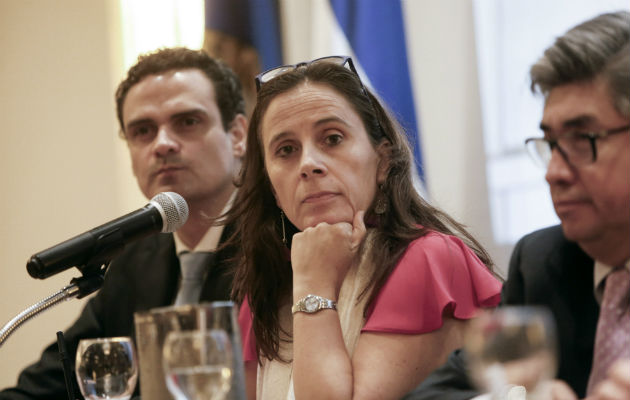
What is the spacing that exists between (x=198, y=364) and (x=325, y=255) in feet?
2.75

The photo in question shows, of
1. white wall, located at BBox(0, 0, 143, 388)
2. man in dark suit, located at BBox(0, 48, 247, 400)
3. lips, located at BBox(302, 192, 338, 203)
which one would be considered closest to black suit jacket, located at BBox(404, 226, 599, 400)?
lips, located at BBox(302, 192, 338, 203)

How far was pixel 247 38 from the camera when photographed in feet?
11.7

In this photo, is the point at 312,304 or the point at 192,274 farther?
the point at 192,274

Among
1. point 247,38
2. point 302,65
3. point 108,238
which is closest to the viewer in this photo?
point 108,238

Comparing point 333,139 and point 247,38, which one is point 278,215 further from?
point 247,38

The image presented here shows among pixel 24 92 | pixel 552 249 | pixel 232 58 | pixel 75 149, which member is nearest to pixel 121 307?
pixel 232 58

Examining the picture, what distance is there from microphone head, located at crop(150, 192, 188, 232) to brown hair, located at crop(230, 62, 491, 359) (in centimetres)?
44

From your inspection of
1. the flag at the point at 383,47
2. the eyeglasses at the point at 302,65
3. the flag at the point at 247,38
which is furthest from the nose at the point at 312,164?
the flag at the point at 247,38

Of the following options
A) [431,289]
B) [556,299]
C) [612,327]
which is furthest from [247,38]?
[612,327]

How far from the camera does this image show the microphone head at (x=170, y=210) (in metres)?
1.61

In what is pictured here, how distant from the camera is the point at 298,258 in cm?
183

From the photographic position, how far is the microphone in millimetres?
1465

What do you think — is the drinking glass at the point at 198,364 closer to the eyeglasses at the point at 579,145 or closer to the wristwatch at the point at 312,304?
the eyeglasses at the point at 579,145

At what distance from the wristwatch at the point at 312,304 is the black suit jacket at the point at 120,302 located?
793 millimetres
